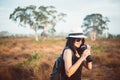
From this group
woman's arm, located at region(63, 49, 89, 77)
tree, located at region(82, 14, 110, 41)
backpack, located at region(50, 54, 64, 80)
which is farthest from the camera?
tree, located at region(82, 14, 110, 41)

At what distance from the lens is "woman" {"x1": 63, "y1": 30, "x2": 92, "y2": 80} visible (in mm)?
1719

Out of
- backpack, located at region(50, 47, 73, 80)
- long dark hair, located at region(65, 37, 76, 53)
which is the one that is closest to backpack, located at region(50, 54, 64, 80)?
backpack, located at region(50, 47, 73, 80)

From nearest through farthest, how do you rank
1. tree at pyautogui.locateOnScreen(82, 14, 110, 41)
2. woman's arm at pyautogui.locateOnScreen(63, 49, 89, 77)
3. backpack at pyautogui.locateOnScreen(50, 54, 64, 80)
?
woman's arm at pyautogui.locateOnScreen(63, 49, 89, 77) → backpack at pyautogui.locateOnScreen(50, 54, 64, 80) → tree at pyautogui.locateOnScreen(82, 14, 110, 41)

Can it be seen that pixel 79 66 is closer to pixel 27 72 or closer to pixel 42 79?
pixel 42 79

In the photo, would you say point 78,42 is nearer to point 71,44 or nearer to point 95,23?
point 71,44

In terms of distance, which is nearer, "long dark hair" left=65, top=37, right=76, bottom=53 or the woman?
the woman

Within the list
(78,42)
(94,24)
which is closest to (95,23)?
(94,24)

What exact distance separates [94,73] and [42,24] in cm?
1746

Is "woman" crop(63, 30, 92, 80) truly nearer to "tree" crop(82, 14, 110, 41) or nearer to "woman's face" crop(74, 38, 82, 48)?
"woman's face" crop(74, 38, 82, 48)

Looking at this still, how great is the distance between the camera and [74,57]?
71.0 inches

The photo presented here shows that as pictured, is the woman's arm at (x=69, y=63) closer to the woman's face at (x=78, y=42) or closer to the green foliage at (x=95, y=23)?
the woman's face at (x=78, y=42)

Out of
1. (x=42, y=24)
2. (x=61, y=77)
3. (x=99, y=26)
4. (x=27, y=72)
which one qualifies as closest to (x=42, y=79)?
(x=27, y=72)

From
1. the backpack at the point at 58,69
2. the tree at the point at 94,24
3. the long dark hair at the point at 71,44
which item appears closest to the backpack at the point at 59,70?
the backpack at the point at 58,69

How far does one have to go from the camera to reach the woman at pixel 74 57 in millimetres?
1719
